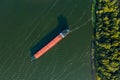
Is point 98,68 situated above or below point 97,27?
below

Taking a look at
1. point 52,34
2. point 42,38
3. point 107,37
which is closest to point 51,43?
point 52,34

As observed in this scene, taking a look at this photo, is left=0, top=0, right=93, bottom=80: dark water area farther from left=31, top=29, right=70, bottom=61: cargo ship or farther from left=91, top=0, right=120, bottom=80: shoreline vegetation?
left=91, top=0, right=120, bottom=80: shoreline vegetation

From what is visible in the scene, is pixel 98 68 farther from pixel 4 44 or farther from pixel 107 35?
pixel 4 44

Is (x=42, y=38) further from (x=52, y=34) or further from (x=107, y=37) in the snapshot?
(x=107, y=37)

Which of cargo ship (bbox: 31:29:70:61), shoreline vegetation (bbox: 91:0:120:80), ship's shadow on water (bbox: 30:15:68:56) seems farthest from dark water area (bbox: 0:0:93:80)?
shoreline vegetation (bbox: 91:0:120:80)

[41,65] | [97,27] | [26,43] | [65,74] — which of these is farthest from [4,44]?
[97,27]
